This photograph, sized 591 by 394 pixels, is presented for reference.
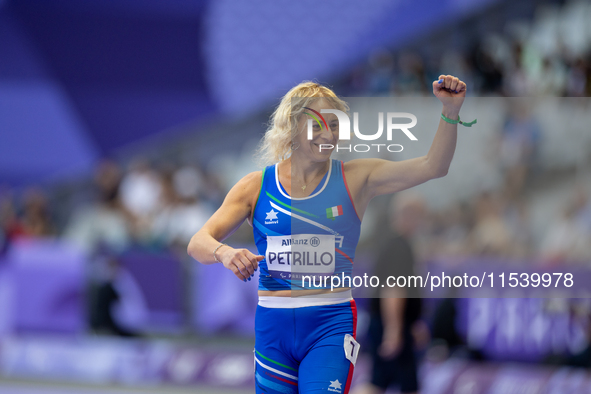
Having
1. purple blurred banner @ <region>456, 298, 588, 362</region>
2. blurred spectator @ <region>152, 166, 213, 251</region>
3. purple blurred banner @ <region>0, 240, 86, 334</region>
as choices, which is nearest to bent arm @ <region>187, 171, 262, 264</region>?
purple blurred banner @ <region>456, 298, 588, 362</region>

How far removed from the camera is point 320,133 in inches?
118

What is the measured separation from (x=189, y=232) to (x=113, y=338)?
1.74m

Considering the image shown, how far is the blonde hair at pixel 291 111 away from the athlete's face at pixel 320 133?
27 mm

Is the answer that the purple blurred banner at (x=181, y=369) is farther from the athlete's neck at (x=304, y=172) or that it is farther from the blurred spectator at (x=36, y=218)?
the athlete's neck at (x=304, y=172)

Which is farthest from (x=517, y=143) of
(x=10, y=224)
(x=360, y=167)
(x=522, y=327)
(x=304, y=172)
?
(x=10, y=224)

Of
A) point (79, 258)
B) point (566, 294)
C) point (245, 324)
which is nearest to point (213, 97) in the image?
point (79, 258)

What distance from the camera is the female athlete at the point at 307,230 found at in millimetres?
2916

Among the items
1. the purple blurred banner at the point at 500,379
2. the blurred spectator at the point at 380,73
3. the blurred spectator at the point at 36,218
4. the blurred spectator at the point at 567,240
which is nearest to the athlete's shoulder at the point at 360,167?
the blurred spectator at the point at 567,240

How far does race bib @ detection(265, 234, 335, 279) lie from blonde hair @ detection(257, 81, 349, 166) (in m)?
0.45

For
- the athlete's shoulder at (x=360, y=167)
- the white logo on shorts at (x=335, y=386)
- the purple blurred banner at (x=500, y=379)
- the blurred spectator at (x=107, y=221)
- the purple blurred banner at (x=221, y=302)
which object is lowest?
the purple blurred banner at (x=500, y=379)

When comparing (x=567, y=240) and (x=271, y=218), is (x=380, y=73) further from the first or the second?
(x=271, y=218)

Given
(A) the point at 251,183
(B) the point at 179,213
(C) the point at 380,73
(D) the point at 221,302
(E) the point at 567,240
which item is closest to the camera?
(A) the point at 251,183

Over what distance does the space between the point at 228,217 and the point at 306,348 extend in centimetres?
71

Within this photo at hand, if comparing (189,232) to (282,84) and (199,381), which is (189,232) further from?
(282,84)
